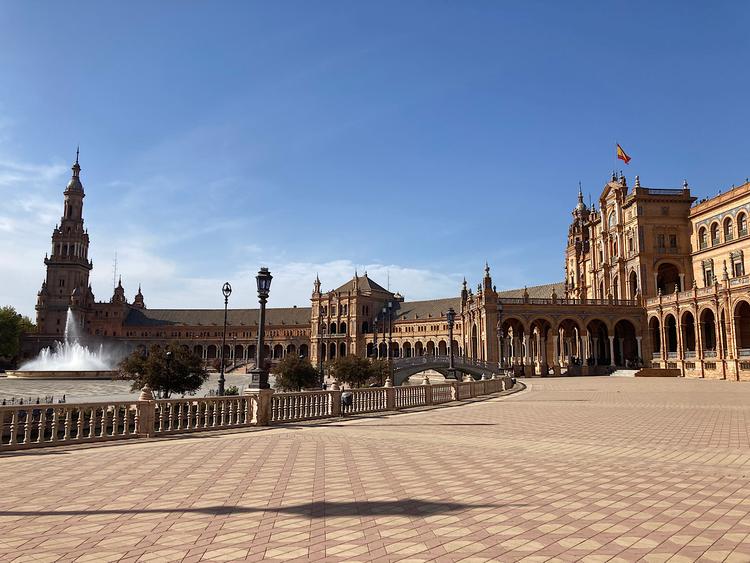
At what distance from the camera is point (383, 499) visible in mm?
7289

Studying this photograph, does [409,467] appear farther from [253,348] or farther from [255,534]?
[253,348]

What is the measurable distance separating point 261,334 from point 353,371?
29277mm

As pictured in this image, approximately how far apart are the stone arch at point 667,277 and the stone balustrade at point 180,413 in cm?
5580

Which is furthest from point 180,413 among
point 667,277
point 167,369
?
point 667,277

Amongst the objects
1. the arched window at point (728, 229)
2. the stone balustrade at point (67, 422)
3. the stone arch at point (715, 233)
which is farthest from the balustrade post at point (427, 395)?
the stone arch at point (715, 233)

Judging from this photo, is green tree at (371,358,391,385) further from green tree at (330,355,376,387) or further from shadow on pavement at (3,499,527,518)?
shadow on pavement at (3,499,527,518)

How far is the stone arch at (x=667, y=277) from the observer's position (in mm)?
67500

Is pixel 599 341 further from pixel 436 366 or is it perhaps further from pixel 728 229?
pixel 436 366

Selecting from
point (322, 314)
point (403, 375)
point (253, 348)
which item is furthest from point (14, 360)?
point (403, 375)

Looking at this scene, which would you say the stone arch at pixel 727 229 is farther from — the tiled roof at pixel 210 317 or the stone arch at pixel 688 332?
the tiled roof at pixel 210 317

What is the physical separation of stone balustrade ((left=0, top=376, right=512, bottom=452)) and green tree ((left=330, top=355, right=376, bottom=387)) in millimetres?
22970

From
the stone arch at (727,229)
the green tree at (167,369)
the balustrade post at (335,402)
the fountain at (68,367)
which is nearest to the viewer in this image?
the balustrade post at (335,402)

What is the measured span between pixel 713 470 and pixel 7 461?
1230 centimetres

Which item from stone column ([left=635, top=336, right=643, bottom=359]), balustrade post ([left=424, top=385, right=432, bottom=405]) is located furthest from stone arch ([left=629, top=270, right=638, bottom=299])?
balustrade post ([left=424, top=385, right=432, bottom=405])
